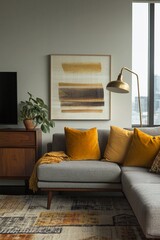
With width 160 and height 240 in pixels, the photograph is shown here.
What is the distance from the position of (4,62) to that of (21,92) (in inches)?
18.5

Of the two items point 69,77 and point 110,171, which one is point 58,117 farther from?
point 110,171

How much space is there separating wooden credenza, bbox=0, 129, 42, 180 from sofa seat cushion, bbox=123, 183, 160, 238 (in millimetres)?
1626

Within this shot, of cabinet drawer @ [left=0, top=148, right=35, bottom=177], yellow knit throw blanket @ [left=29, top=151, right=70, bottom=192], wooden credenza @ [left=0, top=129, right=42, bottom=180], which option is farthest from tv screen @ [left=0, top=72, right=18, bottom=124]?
yellow knit throw blanket @ [left=29, top=151, right=70, bottom=192]

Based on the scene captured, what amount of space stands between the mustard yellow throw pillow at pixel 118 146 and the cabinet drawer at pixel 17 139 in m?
0.93

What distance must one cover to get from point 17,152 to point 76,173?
0.93 m

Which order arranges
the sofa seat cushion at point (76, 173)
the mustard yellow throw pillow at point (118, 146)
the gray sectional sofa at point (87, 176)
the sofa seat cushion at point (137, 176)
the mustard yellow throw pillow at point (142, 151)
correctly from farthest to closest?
the mustard yellow throw pillow at point (118, 146) < the mustard yellow throw pillow at point (142, 151) < the sofa seat cushion at point (76, 173) < the gray sectional sofa at point (87, 176) < the sofa seat cushion at point (137, 176)

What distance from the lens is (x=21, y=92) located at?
4113 millimetres

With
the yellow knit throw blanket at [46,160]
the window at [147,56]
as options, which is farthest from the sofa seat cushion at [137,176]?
the window at [147,56]

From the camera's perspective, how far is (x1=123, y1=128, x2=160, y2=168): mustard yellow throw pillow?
3.31 meters

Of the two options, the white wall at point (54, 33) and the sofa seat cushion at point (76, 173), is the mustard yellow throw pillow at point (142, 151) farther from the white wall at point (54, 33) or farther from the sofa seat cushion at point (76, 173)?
the white wall at point (54, 33)

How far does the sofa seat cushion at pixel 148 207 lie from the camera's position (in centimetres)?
195

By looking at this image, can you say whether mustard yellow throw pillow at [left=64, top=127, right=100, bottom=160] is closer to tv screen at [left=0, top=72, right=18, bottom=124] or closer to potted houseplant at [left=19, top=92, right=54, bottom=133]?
potted houseplant at [left=19, top=92, right=54, bottom=133]

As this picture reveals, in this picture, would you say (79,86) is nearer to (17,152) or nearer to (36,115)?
(36,115)

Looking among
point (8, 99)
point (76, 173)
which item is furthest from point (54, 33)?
point (76, 173)
